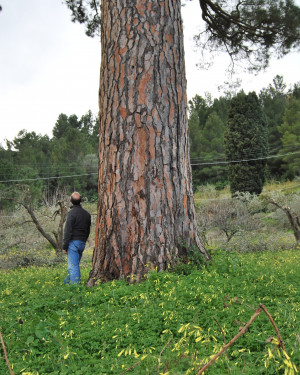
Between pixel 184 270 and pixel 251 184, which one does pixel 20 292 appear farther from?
pixel 251 184

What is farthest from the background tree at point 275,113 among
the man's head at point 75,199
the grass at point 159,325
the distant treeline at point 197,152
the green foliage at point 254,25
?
the grass at point 159,325

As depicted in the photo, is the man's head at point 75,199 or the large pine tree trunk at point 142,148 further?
the man's head at point 75,199

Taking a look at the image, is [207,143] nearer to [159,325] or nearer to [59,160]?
[59,160]

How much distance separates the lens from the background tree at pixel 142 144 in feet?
13.3

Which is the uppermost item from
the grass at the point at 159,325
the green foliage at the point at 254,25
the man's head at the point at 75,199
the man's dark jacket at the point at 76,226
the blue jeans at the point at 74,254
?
the green foliage at the point at 254,25

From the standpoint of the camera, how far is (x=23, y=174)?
80.3 ft

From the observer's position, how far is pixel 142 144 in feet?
13.5

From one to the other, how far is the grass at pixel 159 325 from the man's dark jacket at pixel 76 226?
187 centimetres

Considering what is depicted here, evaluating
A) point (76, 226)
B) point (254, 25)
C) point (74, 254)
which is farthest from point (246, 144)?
point (74, 254)

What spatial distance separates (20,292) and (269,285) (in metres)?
3.01

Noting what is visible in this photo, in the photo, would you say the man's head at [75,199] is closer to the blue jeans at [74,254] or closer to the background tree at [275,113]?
the blue jeans at [74,254]

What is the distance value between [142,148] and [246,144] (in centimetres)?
2003

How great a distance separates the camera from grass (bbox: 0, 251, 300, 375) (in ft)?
6.53

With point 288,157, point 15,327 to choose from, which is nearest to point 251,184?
point 288,157
